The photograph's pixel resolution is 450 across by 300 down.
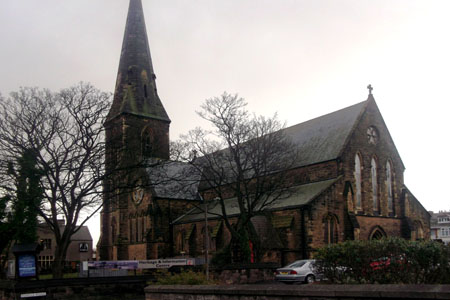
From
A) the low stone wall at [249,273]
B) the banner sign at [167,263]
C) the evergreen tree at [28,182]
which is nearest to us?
the evergreen tree at [28,182]

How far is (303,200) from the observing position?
1323 inches

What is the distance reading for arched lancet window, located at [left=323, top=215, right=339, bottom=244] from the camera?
33.2 metres

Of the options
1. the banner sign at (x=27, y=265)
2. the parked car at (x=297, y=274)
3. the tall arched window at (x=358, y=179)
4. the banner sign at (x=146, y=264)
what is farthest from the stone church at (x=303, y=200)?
the parked car at (x=297, y=274)

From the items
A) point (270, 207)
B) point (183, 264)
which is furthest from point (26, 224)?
point (270, 207)

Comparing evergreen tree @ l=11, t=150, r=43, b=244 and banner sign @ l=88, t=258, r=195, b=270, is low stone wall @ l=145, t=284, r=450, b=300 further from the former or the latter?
banner sign @ l=88, t=258, r=195, b=270

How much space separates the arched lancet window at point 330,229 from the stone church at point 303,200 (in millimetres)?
70

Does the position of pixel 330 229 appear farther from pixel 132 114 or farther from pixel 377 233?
pixel 132 114

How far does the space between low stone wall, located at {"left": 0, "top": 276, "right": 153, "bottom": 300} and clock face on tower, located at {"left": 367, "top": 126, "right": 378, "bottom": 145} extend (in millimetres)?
22122

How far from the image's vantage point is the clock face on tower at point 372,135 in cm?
3775

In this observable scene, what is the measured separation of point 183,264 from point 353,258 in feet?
74.9

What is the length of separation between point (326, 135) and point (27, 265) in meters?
24.9

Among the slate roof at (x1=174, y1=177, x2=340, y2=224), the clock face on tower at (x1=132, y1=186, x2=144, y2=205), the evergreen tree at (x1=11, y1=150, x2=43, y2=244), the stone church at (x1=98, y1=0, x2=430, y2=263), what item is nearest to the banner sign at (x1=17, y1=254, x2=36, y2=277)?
the evergreen tree at (x1=11, y1=150, x2=43, y2=244)

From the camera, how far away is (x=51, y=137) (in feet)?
87.1

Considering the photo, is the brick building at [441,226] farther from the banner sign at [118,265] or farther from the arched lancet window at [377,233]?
the banner sign at [118,265]
